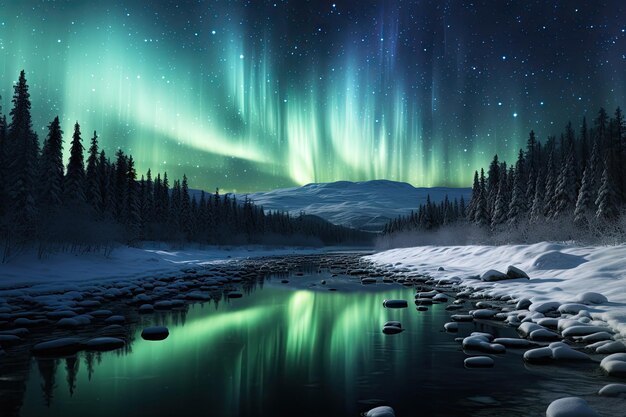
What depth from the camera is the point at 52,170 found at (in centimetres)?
4447

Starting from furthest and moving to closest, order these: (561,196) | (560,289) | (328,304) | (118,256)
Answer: (561,196), (118,256), (328,304), (560,289)

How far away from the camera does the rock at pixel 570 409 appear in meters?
5.29

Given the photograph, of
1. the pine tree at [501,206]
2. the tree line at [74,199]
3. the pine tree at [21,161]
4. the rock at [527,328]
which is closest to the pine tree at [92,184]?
the tree line at [74,199]

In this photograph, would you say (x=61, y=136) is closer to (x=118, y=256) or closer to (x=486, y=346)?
(x=118, y=256)

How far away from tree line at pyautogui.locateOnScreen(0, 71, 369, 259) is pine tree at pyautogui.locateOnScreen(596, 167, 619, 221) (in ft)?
171

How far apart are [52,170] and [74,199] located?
4722 millimetres

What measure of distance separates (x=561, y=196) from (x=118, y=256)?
57141 millimetres

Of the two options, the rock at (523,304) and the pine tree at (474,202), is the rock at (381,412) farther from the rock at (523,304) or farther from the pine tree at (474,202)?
the pine tree at (474,202)

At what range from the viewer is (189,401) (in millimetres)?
6535

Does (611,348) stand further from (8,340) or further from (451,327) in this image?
(8,340)

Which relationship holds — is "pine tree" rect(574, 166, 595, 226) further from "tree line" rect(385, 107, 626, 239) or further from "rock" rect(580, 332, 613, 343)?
"rock" rect(580, 332, 613, 343)

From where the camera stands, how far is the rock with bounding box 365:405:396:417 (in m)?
5.63

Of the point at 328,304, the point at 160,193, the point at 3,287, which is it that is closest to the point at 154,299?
the point at 328,304

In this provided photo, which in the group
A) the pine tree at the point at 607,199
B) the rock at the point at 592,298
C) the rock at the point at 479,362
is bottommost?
the rock at the point at 479,362
